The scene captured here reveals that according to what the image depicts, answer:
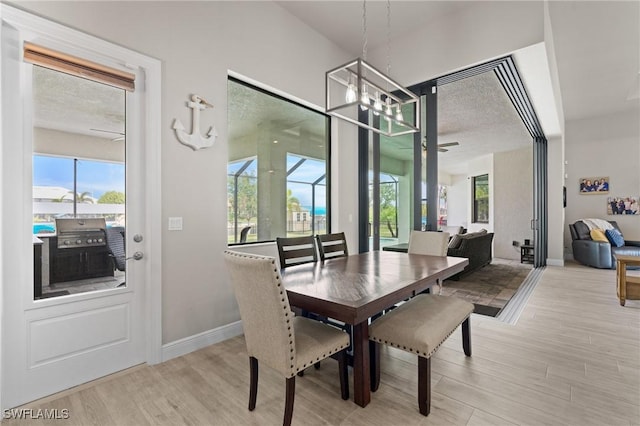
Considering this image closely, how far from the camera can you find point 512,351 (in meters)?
2.50

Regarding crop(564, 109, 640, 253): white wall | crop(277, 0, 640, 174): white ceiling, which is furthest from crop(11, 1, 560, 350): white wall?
crop(564, 109, 640, 253): white wall

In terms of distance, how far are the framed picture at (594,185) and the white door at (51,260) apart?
30.1 feet

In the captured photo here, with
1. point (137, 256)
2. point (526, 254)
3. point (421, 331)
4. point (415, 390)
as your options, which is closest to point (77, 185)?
point (137, 256)

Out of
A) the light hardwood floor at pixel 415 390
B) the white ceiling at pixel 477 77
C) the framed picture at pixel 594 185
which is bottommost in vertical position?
the light hardwood floor at pixel 415 390

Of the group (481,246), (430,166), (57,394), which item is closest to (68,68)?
(57,394)

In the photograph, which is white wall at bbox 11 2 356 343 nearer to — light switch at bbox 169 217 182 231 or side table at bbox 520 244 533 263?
light switch at bbox 169 217 182 231

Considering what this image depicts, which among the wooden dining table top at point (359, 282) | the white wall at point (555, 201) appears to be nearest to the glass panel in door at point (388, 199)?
the wooden dining table top at point (359, 282)

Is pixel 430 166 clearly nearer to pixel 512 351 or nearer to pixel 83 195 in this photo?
pixel 512 351

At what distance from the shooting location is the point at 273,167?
342cm

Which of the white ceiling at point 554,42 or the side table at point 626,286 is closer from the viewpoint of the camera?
the white ceiling at point 554,42

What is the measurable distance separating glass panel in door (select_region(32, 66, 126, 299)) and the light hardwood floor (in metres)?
0.76

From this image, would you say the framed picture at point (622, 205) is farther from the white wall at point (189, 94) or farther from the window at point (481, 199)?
the white wall at point (189, 94)

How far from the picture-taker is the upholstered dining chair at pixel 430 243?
3.00 metres

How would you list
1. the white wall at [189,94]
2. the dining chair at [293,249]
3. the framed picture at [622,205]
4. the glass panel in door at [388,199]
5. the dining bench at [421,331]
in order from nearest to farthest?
the dining bench at [421,331] < the white wall at [189,94] < the dining chair at [293,249] < the glass panel in door at [388,199] < the framed picture at [622,205]
